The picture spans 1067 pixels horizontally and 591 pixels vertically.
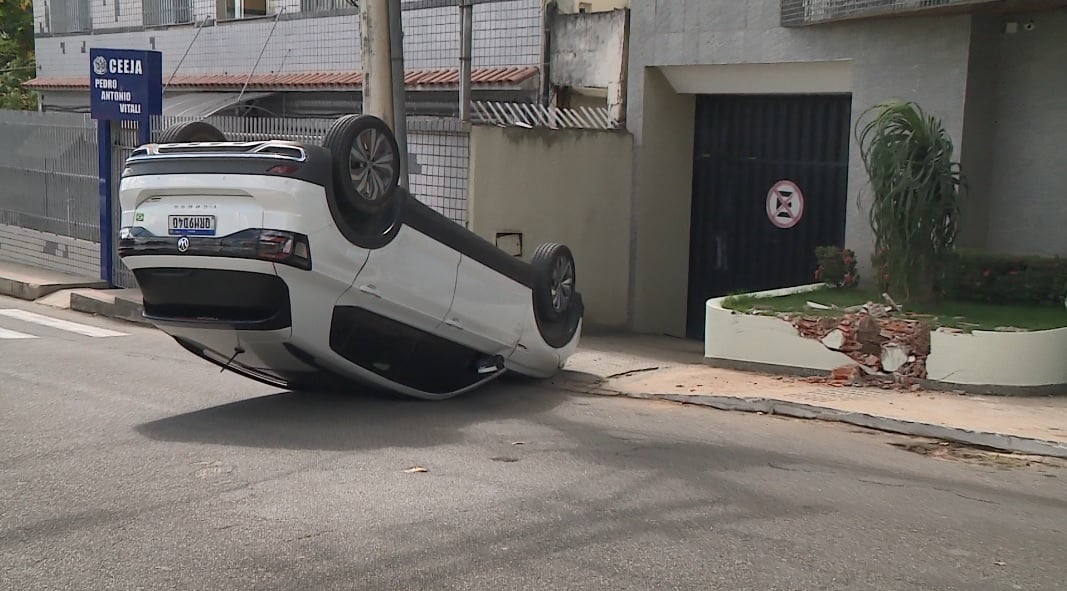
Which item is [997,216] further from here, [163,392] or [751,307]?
[163,392]

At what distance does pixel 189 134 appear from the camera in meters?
8.94

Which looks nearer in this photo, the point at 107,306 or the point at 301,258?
the point at 301,258

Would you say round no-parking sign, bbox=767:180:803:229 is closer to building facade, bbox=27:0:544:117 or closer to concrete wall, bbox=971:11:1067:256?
concrete wall, bbox=971:11:1067:256

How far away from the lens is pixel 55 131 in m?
18.2

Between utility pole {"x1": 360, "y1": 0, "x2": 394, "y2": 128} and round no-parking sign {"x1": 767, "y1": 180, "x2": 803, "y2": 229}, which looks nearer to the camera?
utility pole {"x1": 360, "y1": 0, "x2": 394, "y2": 128}

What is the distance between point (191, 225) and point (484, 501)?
9.35 feet

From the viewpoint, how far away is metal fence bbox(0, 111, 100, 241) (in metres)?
17.6

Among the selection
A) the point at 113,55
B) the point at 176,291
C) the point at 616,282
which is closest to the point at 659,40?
the point at 616,282

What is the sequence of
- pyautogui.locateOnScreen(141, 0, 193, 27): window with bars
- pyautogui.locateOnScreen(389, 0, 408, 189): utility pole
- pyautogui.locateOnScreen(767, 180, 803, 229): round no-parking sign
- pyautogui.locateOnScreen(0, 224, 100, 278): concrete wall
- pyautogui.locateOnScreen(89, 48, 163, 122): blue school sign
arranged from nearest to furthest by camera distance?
pyautogui.locateOnScreen(389, 0, 408, 189): utility pole, pyautogui.locateOnScreen(767, 180, 803, 229): round no-parking sign, pyautogui.locateOnScreen(89, 48, 163, 122): blue school sign, pyautogui.locateOnScreen(0, 224, 100, 278): concrete wall, pyautogui.locateOnScreen(141, 0, 193, 27): window with bars

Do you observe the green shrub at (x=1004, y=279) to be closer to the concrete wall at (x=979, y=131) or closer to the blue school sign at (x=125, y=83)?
the concrete wall at (x=979, y=131)

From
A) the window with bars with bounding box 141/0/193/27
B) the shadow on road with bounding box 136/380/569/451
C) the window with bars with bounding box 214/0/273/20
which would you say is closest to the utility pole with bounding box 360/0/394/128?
the shadow on road with bounding box 136/380/569/451

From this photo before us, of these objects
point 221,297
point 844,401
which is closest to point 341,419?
point 221,297

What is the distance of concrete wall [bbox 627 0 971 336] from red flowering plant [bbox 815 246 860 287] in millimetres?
247

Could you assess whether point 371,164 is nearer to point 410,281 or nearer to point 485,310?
point 410,281
